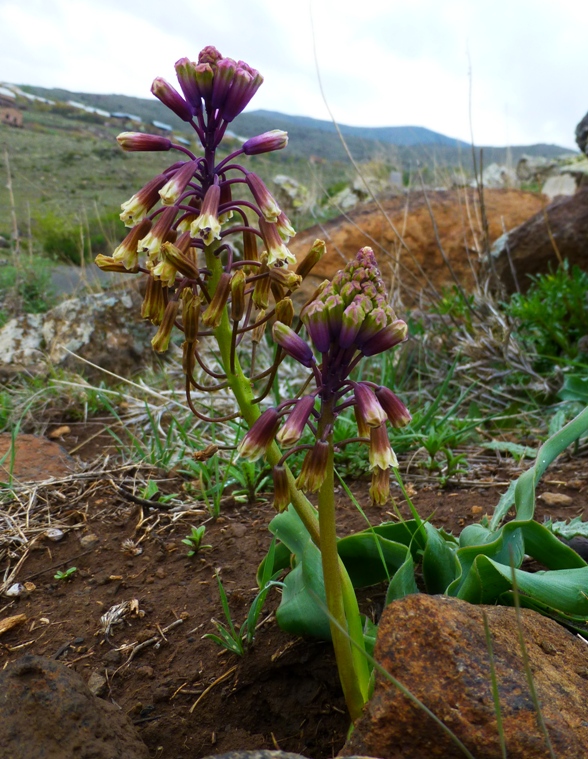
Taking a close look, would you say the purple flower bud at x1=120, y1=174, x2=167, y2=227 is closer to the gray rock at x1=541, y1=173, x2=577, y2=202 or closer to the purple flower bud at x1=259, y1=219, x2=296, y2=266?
the purple flower bud at x1=259, y1=219, x2=296, y2=266

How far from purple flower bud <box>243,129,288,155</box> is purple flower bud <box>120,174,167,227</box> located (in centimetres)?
21

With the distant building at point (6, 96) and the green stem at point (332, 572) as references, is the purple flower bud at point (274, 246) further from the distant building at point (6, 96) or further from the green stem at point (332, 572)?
the distant building at point (6, 96)

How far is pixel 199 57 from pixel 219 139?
184 millimetres

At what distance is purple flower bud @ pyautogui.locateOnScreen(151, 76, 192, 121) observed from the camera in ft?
4.58

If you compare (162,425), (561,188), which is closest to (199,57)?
(162,425)

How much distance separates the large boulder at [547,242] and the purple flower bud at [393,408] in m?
4.03

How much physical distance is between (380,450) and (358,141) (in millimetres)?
9831

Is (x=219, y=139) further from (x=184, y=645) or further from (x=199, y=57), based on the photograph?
(x=184, y=645)

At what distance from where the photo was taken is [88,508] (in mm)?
2693

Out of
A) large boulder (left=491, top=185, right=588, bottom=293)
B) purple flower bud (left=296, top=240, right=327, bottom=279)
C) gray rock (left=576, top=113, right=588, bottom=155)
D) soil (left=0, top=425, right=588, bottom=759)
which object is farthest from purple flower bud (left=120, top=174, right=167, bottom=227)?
gray rock (left=576, top=113, right=588, bottom=155)

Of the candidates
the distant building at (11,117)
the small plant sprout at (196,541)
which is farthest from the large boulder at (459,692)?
the distant building at (11,117)

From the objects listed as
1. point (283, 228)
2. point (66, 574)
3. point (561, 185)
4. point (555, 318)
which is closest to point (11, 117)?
point (561, 185)

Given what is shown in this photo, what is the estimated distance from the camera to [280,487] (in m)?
1.27

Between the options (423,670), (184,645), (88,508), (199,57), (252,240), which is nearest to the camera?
(423,670)
